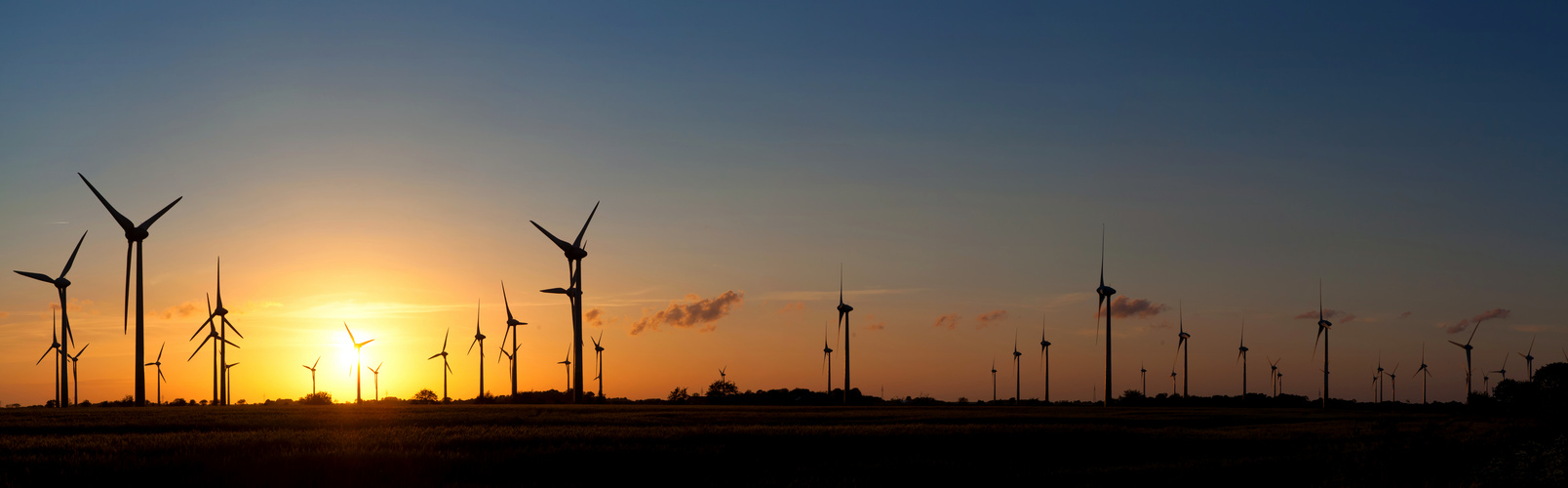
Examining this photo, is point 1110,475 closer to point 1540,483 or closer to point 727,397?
point 1540,483

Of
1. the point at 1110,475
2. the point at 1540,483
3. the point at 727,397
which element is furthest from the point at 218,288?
the point at 1540,483

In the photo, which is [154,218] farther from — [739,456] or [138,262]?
[739,456]

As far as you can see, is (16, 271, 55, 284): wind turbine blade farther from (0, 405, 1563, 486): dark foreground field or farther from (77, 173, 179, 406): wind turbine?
(0, 405, 1563, 486): dark foreground field

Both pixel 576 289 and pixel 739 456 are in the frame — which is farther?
pixel 576 289

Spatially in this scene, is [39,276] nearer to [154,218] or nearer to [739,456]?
[154,218]

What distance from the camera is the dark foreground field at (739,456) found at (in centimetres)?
3550

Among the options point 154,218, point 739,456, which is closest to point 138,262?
point 154,218

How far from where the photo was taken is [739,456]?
43656mm

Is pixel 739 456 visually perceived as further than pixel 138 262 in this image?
No

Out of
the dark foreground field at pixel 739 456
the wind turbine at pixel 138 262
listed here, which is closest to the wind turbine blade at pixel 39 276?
the wind turbine at pixel 138 262

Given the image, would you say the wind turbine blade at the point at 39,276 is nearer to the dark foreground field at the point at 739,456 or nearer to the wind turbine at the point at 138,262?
the wind turbine at the point at 138,262

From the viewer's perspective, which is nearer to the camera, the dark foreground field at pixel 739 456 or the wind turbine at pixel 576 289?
the dark foreground field at pixel 739 456

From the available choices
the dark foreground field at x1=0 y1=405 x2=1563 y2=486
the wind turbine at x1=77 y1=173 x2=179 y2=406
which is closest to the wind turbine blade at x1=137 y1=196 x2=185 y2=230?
the wind turbine at x1=77 y1=173 x2=179 y2=406

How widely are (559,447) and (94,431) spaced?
2485 cm
